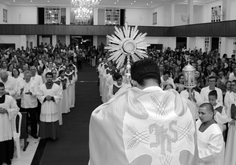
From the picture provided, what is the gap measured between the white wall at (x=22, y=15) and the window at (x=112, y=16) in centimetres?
803

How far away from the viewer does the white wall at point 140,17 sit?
132ft

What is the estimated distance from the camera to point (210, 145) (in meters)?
4.43

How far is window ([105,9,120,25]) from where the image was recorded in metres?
40.2

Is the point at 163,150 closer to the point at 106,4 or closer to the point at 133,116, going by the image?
the point at 133,116

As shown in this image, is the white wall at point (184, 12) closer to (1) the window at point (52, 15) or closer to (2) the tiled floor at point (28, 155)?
(1) the window at point (52, 15)

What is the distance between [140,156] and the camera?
2834 millimetres

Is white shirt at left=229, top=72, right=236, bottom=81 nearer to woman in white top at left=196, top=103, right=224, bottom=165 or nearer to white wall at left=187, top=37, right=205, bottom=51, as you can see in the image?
woman in white top at left=196, top=103, right=224, bottom=165

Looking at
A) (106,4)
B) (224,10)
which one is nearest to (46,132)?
(224,10)

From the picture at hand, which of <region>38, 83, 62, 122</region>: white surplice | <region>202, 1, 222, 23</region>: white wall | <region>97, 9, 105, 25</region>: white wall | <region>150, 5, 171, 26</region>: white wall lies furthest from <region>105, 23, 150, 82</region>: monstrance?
<region>97, 9, 105, 25</region>: white wall

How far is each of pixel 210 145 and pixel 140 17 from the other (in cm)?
3710

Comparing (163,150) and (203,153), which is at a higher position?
(163,150)

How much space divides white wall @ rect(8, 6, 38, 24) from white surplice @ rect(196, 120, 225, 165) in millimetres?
35993

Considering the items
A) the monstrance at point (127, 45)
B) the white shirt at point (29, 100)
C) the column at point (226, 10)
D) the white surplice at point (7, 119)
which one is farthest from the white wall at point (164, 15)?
the monstrance at point (127, 45)

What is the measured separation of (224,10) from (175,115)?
22.6 meters
